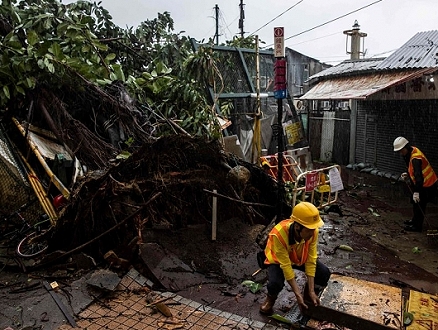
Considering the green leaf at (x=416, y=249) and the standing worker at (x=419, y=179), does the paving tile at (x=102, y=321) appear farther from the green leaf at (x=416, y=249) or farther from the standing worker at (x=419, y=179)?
the standing worker at (x=419, y=179)

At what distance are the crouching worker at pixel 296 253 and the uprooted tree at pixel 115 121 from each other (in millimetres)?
1698

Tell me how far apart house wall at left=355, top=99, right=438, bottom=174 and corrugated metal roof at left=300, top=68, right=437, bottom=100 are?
1996mm

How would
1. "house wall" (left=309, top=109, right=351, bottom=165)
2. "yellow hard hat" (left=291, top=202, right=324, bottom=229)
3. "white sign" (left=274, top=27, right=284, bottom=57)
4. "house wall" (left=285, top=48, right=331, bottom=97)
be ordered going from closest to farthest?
"yellow hard hat" (left=291, top=202, right=324, bottom=229)
"white sign" (left=274, top=27, right=284, bottom=57)
"house wall" (left=309, top=109, right=351, bottom=165)
"house wall" (left=285, top=48, right=331, bottom=97)

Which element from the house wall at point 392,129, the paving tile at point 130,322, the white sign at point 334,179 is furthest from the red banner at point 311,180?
the house wall at point 392,129

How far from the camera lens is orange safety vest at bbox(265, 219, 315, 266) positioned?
4105 mm

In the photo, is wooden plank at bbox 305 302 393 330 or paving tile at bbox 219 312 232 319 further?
paving tile at bbox 219 312 232 319

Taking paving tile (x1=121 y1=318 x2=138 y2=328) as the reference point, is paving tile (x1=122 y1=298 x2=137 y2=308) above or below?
above

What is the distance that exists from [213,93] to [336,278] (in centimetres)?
630

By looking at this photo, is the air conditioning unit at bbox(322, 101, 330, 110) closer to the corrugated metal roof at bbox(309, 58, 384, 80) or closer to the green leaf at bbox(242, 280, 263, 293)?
the corrugated metal roof at bbox(309, 58, 384, 80)

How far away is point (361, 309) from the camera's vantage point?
4332 millimetres

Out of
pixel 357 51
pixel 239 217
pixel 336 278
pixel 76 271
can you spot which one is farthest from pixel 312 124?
pixel 76 271

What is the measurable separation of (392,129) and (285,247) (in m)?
9.15

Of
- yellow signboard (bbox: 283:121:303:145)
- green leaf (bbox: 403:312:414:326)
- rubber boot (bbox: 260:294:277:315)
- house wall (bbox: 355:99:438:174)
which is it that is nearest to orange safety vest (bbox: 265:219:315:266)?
rubber boot (bbox: 260:294:277:315)

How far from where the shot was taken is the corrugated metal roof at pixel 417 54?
7820 millimetres
